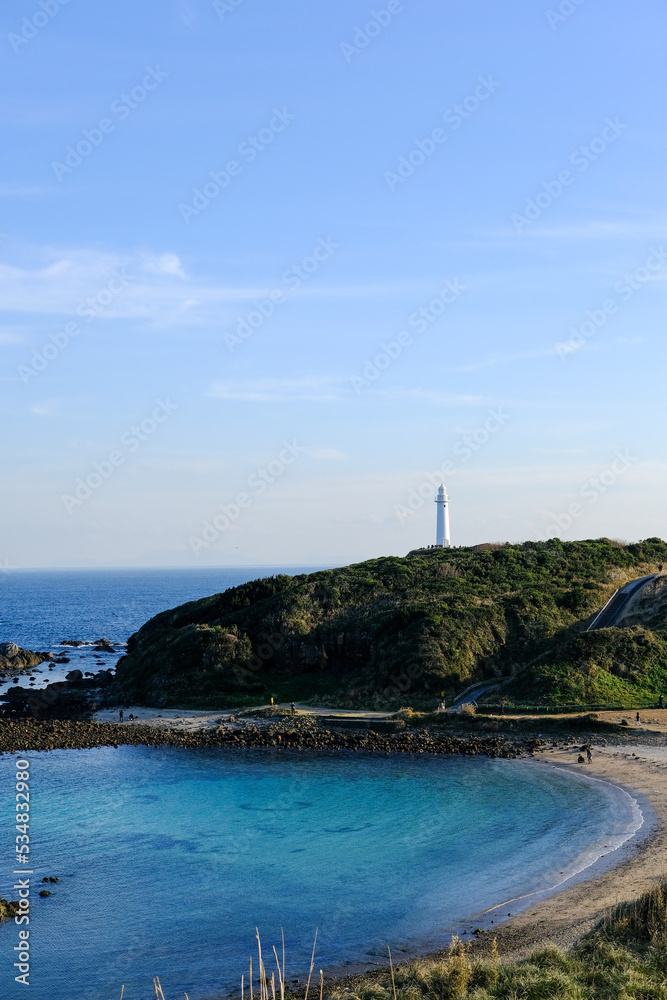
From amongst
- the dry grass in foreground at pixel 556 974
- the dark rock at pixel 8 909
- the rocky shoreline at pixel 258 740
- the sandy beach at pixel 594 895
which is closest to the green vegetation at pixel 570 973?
the dry grass in foreground at pixel 556 974

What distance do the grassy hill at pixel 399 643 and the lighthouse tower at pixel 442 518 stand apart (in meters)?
47.4

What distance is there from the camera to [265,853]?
28.9m

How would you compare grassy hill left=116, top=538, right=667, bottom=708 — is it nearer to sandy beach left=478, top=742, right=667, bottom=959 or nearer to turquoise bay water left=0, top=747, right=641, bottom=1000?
turquoise bay water left=0, top=747, right=641, bottom=1000

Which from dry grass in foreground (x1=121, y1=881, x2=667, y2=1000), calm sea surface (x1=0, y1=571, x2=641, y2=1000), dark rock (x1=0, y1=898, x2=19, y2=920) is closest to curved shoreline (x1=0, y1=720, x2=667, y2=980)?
calm sea surface (x1=0, y1=571, x2=641, y2=1000)

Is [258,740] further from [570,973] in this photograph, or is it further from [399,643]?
[570,973]

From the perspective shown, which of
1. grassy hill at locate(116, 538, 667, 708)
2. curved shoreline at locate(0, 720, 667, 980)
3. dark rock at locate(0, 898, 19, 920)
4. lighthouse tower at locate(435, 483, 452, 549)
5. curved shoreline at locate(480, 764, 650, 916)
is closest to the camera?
curved shoreline at locate(0, 720, 667, 980)

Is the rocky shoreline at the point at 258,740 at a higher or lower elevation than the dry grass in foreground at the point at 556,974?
lower

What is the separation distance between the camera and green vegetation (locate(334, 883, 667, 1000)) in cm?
1488

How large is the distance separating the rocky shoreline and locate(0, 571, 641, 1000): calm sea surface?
177 cm

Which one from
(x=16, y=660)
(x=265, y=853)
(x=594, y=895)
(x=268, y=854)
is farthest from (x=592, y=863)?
(x=16, y=660)

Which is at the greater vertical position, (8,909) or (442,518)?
(442,518)

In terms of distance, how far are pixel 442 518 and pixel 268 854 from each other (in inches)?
3923

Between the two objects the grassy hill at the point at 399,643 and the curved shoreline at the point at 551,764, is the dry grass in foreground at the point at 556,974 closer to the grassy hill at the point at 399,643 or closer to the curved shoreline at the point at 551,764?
the curved shoreline at the point at 551,764

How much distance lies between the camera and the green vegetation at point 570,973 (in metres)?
14.9
